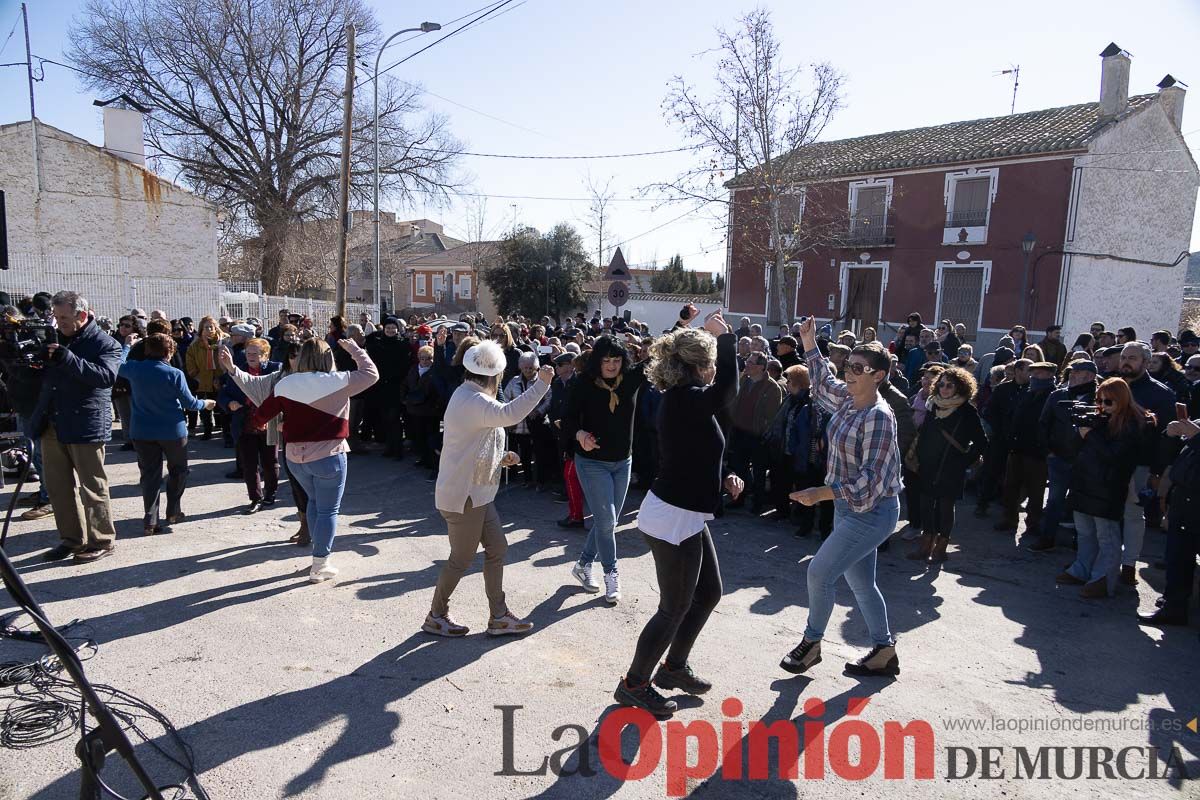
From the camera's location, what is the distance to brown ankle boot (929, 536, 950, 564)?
6520 mm

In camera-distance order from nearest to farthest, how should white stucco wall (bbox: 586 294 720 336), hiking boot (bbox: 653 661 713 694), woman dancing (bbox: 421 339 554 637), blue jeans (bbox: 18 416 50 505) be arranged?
1. hiking boot (bbox: 653 661 713 694)
2. woman dancing (bbox: 421 339 554 637)
3. blue jeans (bbox: 18 416 50 505)
4. white stucco wall (bbox: 586 294 720 336)

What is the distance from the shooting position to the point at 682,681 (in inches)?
154

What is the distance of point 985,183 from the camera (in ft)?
78.0

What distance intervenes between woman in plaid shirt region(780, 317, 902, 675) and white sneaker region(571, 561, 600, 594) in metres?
1.64

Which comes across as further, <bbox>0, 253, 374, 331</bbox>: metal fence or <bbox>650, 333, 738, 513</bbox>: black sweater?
<bbox>0, 253, 374, 331</bbox>: metal fence

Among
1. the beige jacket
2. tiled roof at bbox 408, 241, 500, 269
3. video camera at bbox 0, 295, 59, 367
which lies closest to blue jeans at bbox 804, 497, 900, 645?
the beige jacket

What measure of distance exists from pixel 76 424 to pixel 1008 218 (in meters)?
25.0

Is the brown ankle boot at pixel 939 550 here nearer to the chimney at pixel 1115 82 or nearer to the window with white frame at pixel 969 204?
the window with white frame at pixel 969 204

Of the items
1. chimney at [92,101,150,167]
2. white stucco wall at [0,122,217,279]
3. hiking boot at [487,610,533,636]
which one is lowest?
hiking boot at [487,610,533,636]

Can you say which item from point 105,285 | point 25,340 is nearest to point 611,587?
point 25,340

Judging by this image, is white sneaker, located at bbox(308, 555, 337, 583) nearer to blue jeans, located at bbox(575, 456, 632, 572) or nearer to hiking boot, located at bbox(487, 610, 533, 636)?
hiking boot, located at bbox(487, 610, 533, 636)

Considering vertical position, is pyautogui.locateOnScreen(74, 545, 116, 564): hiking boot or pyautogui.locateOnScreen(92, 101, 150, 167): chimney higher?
pyautogui.locateOnScreen(92, 101, 150, 167): chimney

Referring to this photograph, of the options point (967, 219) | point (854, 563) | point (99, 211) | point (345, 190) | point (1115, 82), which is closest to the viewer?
point (854, 563)

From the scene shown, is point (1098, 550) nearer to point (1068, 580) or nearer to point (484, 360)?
point (1068, 580)
